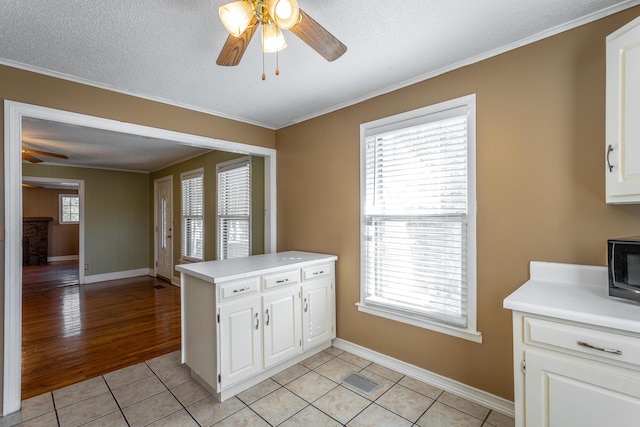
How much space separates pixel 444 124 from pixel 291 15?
57.8 inches

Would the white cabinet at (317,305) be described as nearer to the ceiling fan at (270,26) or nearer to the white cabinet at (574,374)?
the white cabinet at (574,374)

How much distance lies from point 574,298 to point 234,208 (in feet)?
12.9

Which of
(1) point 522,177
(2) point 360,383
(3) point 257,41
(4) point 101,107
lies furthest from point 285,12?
(2) point 360,383

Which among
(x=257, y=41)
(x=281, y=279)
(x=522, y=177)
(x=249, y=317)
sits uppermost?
(x=257, y=41)

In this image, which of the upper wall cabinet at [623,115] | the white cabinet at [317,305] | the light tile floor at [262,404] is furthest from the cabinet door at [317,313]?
the upper wall cabinet at [623,115]

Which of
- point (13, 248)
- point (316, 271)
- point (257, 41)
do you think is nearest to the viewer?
point (257, 41)

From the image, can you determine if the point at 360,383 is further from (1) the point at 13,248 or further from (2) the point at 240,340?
(1) the point at 13,248

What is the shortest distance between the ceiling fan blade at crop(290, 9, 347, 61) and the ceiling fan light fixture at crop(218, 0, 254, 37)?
0.19 meters

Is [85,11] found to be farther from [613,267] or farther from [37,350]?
[37,350]

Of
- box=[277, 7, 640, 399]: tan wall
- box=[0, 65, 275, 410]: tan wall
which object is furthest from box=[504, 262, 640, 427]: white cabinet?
box=[0, 65, 275, 410]: tan wall

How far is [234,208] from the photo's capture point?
4.47m

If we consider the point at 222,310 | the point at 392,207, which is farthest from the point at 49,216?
the point at 392,207

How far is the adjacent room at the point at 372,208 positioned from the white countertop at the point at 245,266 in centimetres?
3

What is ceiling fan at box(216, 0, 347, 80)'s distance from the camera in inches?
48.0
